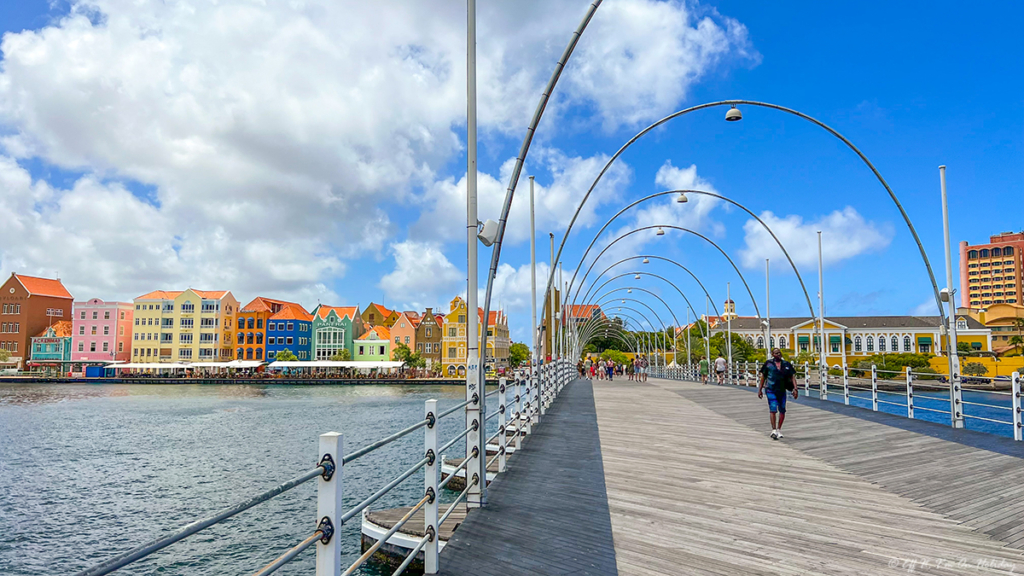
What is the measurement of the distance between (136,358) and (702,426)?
107202mm

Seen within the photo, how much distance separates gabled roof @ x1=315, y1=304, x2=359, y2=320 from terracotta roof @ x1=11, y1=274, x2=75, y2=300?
149 ft

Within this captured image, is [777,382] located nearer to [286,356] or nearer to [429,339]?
[429,339]

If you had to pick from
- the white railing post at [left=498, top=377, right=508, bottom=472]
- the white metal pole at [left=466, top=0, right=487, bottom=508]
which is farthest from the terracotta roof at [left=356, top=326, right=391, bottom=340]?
the white metal pole at [left=466, top=0, right=487, bottom=508]

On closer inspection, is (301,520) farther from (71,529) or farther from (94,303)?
(94,303)

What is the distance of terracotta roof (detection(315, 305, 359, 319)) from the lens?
105650mm

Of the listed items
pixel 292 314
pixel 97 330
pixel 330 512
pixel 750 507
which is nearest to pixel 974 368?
pixel 750 507

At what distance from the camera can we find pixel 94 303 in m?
102

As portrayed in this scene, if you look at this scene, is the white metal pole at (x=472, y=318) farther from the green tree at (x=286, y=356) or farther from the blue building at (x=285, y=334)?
the blue building at (x=285, y=334)

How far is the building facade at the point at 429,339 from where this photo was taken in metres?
98.5

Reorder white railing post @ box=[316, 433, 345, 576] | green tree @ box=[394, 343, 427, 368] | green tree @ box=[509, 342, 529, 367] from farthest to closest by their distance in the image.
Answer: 1. green tree @ box=[509, 342, 529, 367]
2. green tree @ box=[394, 343, 427, 368]
3. white railing post @ box=[316, 433, 345, 576]

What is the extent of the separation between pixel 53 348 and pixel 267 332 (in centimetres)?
3435

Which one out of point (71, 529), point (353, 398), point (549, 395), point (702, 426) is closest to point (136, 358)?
point (353, 398)

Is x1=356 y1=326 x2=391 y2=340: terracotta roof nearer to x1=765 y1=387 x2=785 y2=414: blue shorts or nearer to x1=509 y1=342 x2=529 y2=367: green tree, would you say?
x1=509 y1=342 x2=529 y2=367: green tree

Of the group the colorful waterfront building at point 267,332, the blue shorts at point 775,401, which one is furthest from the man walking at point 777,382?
the colorful waterfront building at point 267,332
